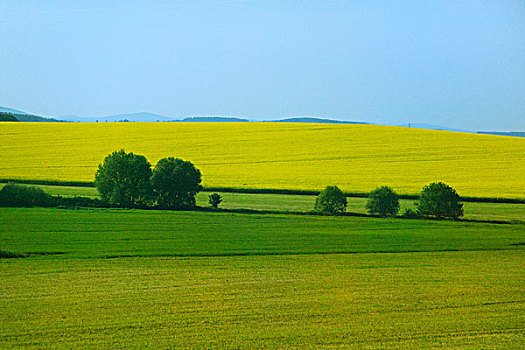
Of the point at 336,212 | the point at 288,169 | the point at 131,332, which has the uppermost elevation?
the point at 288,169

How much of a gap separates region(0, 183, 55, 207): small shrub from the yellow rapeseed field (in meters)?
12.2

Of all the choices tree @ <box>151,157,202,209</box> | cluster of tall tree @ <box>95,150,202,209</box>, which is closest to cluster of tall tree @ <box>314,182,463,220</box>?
tree @ <box>151,157,202,209</box>

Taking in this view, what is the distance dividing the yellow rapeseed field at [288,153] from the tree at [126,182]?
27.9 feet

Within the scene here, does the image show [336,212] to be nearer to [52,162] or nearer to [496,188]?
[496,188]

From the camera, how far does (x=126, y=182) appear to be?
44.6 m

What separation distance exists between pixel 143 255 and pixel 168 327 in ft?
37.4

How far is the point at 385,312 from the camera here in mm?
15633

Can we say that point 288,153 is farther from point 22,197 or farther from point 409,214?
point 22,197

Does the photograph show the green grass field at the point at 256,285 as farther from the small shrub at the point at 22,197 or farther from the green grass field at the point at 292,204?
the green grass field at the point at 292,204

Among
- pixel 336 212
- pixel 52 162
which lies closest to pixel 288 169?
pixel 336 212

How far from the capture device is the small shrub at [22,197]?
1592 inches

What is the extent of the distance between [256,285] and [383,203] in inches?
919

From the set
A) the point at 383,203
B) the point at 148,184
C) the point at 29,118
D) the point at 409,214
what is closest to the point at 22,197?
the point at 148,184

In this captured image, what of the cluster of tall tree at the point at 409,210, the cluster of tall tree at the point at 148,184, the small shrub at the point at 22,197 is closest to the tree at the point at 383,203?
the cluster of tall tree at the point at 409,210
